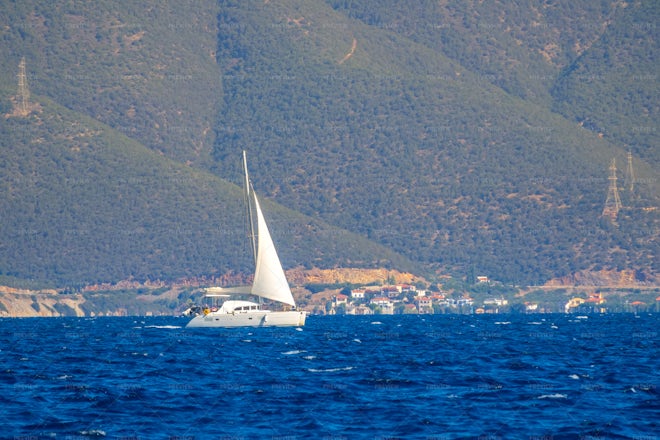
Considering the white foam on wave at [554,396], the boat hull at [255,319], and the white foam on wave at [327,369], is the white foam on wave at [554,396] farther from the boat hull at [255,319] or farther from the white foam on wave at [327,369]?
the boat hull at [255,319]

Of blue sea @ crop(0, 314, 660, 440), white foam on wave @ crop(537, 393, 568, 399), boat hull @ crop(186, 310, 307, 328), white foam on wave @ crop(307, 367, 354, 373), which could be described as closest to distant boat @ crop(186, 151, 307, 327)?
boat hull @ crop(186, 310, 307, 328)

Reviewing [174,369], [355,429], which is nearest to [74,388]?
[174,369]

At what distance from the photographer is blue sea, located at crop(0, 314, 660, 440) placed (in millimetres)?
41938

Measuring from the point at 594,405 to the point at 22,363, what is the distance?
33487mm

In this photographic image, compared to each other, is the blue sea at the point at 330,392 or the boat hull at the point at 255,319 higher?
the boat hull at the point at 255,319

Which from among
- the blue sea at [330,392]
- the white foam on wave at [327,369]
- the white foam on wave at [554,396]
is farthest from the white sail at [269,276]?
the white foam on wave at [554,396]

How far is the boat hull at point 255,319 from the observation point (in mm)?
112125

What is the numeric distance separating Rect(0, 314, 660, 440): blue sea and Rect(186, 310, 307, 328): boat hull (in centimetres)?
2781

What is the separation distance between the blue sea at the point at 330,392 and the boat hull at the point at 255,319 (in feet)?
91.3

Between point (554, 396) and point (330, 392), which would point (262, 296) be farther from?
point (554, 396)

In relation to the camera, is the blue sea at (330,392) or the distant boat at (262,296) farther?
the distant boat at (262,296)

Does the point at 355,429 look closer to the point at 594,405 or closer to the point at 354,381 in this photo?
the point at 594,405

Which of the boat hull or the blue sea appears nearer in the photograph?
the blue sea

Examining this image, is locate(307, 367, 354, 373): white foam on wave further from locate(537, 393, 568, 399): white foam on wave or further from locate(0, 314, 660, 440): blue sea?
locate(537, 393, 568, 399): white foam on wave
